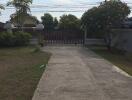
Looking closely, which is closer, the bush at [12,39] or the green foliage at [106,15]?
the green foliage at [106,15]

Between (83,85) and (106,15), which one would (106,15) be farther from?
(83,85)

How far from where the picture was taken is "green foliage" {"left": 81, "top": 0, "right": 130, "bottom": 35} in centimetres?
3039

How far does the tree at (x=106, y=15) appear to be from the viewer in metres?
30.4

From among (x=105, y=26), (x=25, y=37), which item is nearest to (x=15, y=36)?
(x=25, y=37)

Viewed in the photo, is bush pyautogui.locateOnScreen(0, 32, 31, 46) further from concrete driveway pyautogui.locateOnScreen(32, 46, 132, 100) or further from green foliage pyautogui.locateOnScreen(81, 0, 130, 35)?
concrete driveway pyautogui.locateOnScreen(32, 46, 132, 100)

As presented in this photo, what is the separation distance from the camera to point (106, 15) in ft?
99.7

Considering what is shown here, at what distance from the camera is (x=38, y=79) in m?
13.3

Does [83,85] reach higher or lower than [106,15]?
lower

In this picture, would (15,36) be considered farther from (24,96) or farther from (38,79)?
(24,96)

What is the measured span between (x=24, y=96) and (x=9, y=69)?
6.25 meters

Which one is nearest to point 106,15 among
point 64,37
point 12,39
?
point 12,39

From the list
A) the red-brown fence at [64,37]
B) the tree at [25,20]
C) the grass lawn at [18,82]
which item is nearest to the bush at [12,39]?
the red-brown fence at [64,37]

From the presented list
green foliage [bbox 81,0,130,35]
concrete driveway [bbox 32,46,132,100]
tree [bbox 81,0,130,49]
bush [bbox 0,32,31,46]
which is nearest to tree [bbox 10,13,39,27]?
bush [bbox 0,32,31,46]

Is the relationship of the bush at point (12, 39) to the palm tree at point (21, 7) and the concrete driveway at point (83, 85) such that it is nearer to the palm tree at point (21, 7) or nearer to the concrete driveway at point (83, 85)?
the palm tree at point (21, 7)
